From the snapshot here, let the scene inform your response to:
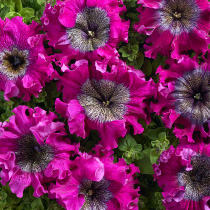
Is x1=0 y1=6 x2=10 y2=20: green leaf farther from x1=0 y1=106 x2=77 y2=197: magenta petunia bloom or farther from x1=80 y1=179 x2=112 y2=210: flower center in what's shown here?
x1=80 y1=179 x2=112 y2=210: flower center

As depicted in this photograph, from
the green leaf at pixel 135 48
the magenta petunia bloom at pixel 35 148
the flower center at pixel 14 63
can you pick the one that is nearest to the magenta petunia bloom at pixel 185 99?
the green leaf at pixel 135 48

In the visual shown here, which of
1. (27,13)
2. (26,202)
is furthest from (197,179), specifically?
(27,13)

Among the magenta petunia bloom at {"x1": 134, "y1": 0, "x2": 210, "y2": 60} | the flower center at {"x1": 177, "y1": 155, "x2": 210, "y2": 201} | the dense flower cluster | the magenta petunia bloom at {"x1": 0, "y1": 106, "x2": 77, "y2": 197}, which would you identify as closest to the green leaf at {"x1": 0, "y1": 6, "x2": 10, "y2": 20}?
the dense flower cluster

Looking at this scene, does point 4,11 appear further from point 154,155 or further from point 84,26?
point 154,155

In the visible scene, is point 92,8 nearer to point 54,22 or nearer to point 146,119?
point 54,22

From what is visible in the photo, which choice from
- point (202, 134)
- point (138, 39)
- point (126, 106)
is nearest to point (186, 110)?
point (202, 134)

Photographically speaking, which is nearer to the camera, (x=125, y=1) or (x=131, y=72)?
(x=131, y=72)

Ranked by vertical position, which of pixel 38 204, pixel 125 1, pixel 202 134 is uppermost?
pixel 125 1

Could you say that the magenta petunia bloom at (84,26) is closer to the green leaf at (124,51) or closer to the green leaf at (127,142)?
the green leaf at (124,51)
